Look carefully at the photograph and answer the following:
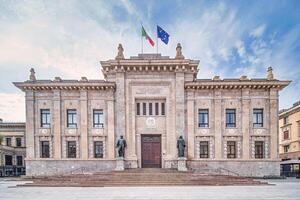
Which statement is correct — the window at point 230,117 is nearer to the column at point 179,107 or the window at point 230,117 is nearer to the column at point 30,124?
the column at point 179,107

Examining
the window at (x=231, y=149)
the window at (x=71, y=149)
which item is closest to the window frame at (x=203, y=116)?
the window at (x=231, y=149)

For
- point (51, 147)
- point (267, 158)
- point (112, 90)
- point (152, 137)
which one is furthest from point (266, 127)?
point (51, 147)

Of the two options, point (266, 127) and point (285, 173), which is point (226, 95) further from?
point (285, 173)

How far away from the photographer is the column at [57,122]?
85.7 ft

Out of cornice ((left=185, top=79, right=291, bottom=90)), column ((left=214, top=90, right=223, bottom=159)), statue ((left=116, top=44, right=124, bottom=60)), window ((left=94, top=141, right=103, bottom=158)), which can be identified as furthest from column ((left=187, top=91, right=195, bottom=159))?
window ((left=94, top=141, right=103, bottom=158))

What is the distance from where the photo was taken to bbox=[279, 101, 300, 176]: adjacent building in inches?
1291

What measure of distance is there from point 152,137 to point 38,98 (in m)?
14.4

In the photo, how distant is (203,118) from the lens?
26.8 meters

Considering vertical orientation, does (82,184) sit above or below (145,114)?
below

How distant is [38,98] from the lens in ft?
88.2

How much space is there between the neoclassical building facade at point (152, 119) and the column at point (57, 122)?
0.11 meters

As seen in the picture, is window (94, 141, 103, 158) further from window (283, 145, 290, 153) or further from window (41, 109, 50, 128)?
window (283, 145, 290, 153)

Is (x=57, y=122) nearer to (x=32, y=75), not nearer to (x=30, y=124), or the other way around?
(x=30, y=124)

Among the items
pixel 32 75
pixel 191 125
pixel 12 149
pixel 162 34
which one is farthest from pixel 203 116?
pixel 12 149
